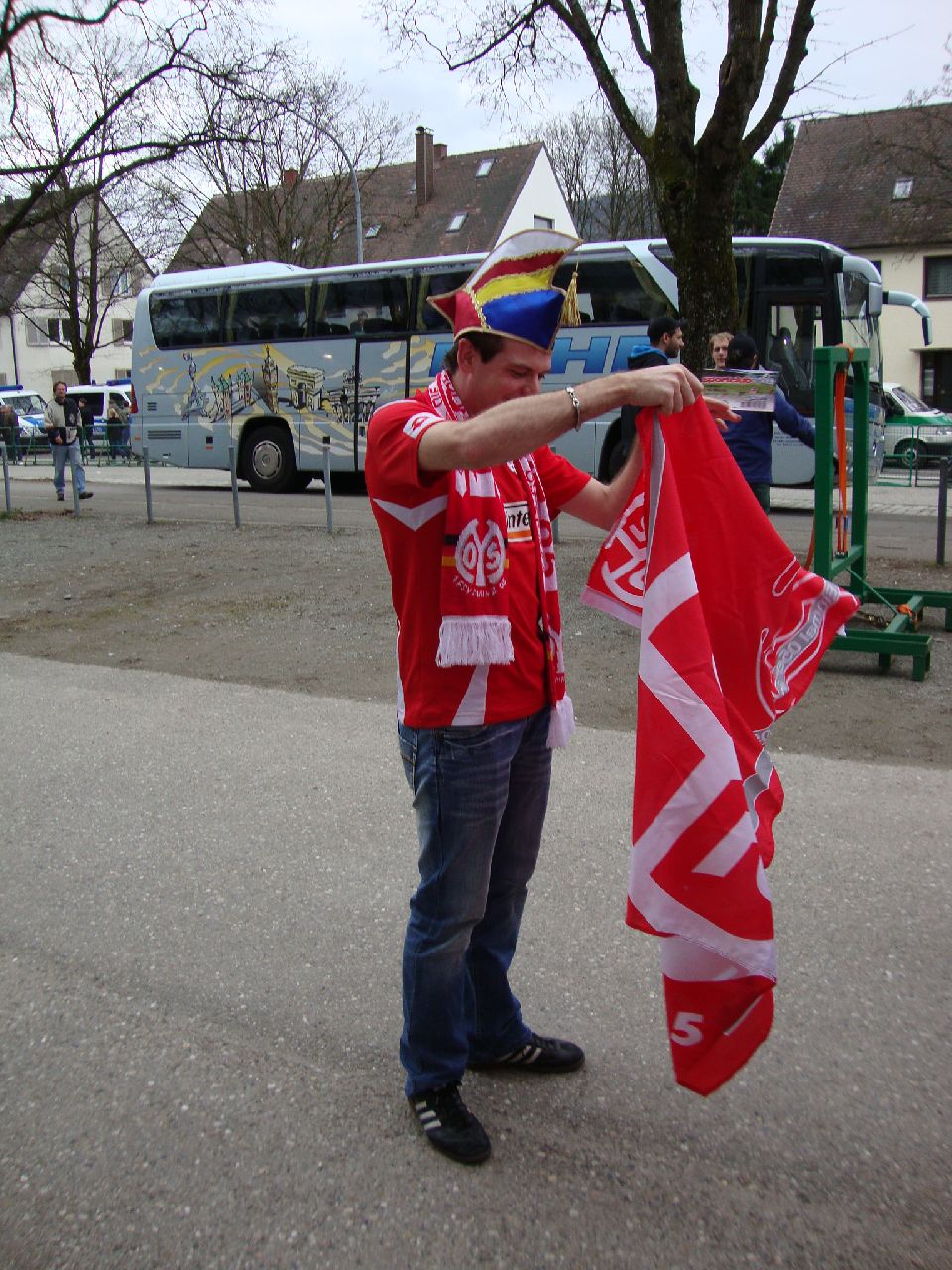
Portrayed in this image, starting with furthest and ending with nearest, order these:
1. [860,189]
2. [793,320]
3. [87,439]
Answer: [860,189]
[87,439]
[793,320]

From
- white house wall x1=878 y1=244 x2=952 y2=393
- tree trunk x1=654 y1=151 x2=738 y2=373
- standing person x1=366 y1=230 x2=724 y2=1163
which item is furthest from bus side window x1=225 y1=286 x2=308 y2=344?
white house wall x1=878 y1=244 x2=952 y2=393

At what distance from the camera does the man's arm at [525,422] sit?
84.3 inches

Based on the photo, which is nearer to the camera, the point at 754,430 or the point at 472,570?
the point at 472,570

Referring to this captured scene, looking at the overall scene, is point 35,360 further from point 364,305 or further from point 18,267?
point 364,305

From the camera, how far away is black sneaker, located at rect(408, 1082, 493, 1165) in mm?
2576

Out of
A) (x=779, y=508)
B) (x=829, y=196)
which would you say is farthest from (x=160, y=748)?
(x=829, y=196)

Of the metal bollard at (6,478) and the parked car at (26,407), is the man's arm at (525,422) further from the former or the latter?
the parked car at (26,407)

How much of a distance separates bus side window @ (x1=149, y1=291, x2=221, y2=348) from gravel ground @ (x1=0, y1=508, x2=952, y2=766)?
8898 mm

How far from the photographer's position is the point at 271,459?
20.9 m

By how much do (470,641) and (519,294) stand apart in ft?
2.33

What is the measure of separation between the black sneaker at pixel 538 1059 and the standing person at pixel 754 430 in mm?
5063

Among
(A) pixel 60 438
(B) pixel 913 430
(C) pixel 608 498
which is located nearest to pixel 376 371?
(A) pixel 60 438

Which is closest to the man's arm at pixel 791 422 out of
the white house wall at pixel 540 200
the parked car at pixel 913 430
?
the parked car at pixel 913 430

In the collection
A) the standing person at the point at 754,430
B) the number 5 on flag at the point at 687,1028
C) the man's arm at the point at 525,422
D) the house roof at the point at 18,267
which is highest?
the house roof at the point at 18,267
